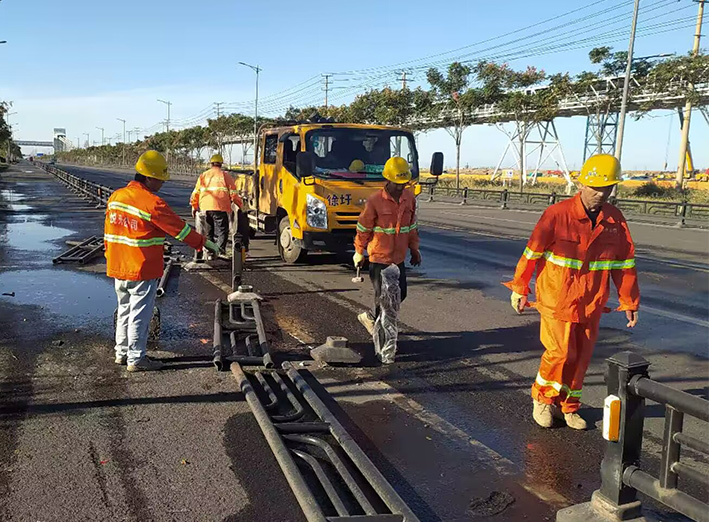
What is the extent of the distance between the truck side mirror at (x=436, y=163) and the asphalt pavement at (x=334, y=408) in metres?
2.68

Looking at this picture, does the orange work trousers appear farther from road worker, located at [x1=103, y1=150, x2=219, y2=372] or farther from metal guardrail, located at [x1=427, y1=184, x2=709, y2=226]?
metal guardrail, located at [x1=427, y1=184, x2=709, y2=226]

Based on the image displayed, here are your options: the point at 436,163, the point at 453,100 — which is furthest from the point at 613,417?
the point at 453,100

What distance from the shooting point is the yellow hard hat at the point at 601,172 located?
13.0 feet

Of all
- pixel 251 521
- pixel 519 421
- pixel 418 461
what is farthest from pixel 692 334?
pixel 251 521

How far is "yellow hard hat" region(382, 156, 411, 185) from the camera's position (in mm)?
5477

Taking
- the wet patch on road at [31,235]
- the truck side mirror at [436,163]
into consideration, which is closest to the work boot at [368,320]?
the truck side mirror at [436,163]

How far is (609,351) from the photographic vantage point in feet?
20.7

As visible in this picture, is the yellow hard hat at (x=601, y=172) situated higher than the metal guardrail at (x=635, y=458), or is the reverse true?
the yellow hard hat at (x=601, y=172)

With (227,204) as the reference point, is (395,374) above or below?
below

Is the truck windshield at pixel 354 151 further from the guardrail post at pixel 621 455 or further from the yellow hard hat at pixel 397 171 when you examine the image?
the guardrail post at pixel 621 455

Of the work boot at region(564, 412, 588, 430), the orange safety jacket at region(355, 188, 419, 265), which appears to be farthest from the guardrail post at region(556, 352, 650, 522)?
the orange safety jacket at region(355, 188, 419, 265)

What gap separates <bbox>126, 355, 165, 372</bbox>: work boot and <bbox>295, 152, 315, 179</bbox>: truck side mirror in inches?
191

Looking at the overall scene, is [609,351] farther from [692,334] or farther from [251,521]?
[251,521]

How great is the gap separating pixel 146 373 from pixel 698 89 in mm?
32002
